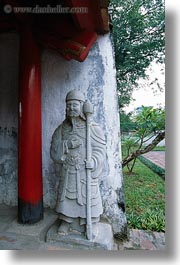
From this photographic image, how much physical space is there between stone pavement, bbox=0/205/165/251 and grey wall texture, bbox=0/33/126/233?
0.21 metres

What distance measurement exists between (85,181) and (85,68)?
52.9 inches

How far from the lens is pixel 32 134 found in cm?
236

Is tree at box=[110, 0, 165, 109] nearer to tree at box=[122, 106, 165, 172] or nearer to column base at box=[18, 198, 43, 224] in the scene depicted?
tree at box=[122, 106, 165, 172]

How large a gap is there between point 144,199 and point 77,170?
2280 millimetres

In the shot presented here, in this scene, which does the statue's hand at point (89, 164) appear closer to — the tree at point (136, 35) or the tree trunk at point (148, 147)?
the tree trunk at point (148, 147)

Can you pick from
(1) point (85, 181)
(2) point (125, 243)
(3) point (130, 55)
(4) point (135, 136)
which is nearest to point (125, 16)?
(3) point (130, 55)

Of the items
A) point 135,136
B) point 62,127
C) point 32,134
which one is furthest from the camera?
Answer: point 135,136

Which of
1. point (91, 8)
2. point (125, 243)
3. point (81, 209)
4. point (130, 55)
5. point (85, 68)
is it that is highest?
point (130, 55)

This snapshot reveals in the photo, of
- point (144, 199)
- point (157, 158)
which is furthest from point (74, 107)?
point (157, 158)

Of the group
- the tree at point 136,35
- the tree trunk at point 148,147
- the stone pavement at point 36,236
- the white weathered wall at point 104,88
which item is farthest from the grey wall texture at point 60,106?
the tree trunk at point 148,147

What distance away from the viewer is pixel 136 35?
4.39 meters

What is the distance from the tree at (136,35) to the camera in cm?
432

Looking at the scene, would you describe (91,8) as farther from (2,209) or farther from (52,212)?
(2,209)

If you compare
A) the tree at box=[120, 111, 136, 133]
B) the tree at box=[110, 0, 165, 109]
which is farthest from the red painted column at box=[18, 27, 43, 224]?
the tree at box=[120, 111, 136, 133]
